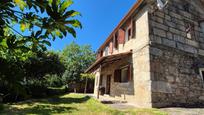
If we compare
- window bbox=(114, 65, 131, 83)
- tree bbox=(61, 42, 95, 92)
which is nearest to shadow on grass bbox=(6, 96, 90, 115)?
window bbox=(114, 65, 131, 83)

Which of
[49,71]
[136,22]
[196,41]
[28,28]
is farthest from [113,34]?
[28,28]

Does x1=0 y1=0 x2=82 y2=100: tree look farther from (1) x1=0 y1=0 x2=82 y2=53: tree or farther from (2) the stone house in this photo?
(2) the stone house

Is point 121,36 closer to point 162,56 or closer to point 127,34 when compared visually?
point 127,34

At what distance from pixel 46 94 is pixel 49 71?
8.02 ft

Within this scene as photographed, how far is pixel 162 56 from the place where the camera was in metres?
9.34

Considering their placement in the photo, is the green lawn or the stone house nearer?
the green lawn

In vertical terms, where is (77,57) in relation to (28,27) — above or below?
above

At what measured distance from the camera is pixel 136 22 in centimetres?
1074

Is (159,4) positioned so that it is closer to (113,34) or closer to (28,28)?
(113,34)

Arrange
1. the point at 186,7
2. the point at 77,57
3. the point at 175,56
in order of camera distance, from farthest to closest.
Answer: the point at 77,57 → the point at 186,7 → the point at 175,56

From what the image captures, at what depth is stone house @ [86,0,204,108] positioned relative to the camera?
8.83 m

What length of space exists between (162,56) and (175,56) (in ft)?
3.08

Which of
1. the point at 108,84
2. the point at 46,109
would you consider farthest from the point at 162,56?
the point at 46,109

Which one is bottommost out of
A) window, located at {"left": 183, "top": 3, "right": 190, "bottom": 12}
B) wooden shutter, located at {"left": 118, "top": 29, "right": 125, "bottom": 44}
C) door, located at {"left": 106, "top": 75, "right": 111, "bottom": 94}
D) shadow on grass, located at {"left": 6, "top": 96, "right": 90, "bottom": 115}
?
shadow on grass, located at {"left": 6, "top": 96, "right": 90, "bottom": 115}
